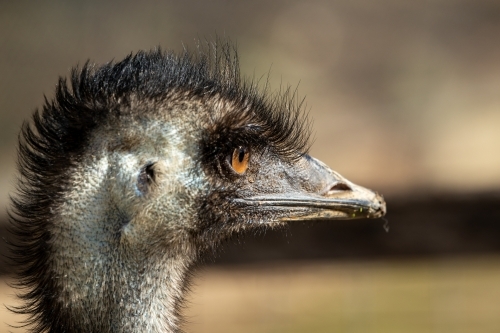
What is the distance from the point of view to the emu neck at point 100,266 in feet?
8.48

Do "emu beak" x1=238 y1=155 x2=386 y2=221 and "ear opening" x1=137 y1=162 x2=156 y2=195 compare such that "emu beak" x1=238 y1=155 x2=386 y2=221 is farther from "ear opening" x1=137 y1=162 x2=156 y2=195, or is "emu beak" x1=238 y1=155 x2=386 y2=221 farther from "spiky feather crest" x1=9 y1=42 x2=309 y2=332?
"ear opening" x1=137 y1=162 x2=156 y2=195

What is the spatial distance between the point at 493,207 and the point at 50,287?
10.4 ft

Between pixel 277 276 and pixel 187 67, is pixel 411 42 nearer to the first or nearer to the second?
pixel 277 276

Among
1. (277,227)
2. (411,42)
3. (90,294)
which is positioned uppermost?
(411,42)

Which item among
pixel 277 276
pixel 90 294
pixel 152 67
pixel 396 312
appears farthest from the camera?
pixel 396 312

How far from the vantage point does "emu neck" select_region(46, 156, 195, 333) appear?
8.48ft

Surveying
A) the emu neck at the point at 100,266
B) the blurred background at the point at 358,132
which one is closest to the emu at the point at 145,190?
the emu neck at the point at 100,266

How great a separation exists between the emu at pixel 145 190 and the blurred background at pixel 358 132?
80.0 inches

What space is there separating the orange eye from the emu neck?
0.36 meters

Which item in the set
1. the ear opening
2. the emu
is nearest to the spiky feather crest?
the emu

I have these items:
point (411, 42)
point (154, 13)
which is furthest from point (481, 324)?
point (154, 13)

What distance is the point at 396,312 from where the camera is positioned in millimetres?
6199

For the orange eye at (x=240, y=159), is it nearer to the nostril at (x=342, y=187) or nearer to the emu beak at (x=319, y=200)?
the emu beak at (x=319, y=200)

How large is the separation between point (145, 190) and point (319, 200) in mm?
550
